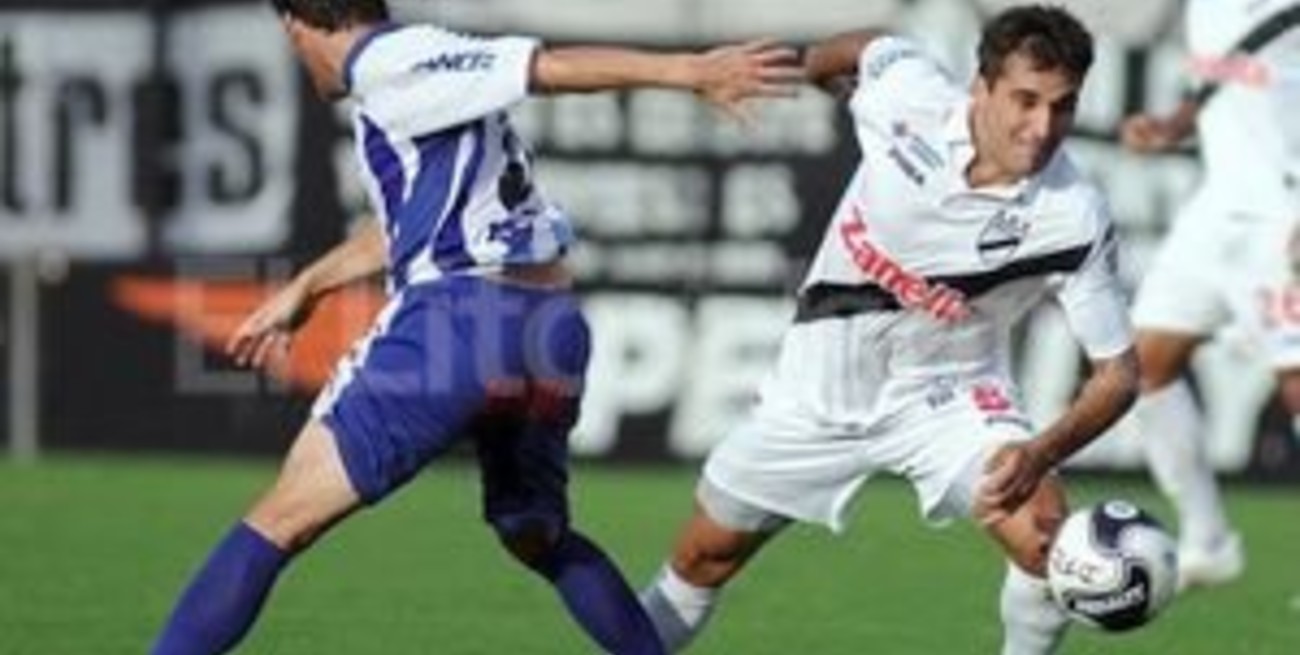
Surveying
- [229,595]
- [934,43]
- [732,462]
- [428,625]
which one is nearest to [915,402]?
[732,462]

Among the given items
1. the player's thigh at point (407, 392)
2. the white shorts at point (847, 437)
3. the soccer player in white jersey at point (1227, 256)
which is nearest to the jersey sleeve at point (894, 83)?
the white shorts at point (847, 437)

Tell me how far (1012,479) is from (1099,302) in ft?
1.75

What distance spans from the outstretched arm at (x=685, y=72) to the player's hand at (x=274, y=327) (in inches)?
49.0

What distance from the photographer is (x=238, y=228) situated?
19125mm

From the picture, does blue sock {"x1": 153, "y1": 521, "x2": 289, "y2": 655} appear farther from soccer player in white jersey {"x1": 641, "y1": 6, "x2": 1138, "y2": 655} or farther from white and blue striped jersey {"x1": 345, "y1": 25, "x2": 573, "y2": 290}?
soccer player in white jersey {"x1": 641, "y1": 6, "x2": 1138, "y2": 655}

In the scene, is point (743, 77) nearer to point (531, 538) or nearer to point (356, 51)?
point (356, 51)

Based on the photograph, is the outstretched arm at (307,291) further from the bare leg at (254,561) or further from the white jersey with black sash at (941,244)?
the white jersey with black sash at (941,244)

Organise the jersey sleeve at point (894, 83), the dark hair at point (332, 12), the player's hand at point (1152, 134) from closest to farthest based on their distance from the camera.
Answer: the dark hair at point (332, 12)
the jersey sleeve at point (894, 83)
the player's hand at point (1152, 134)

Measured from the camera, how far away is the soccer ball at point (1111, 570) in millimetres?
9539

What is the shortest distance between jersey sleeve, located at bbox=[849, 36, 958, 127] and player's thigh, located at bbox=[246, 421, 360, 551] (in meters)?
1.78

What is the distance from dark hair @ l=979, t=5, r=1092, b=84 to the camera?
9.13m

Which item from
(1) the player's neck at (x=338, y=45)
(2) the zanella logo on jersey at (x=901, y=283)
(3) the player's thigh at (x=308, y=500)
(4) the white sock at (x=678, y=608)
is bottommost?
(4) the white sock at (x=678, y=608)

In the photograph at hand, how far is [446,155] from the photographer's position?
923 cm

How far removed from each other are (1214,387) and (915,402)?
8751mm
